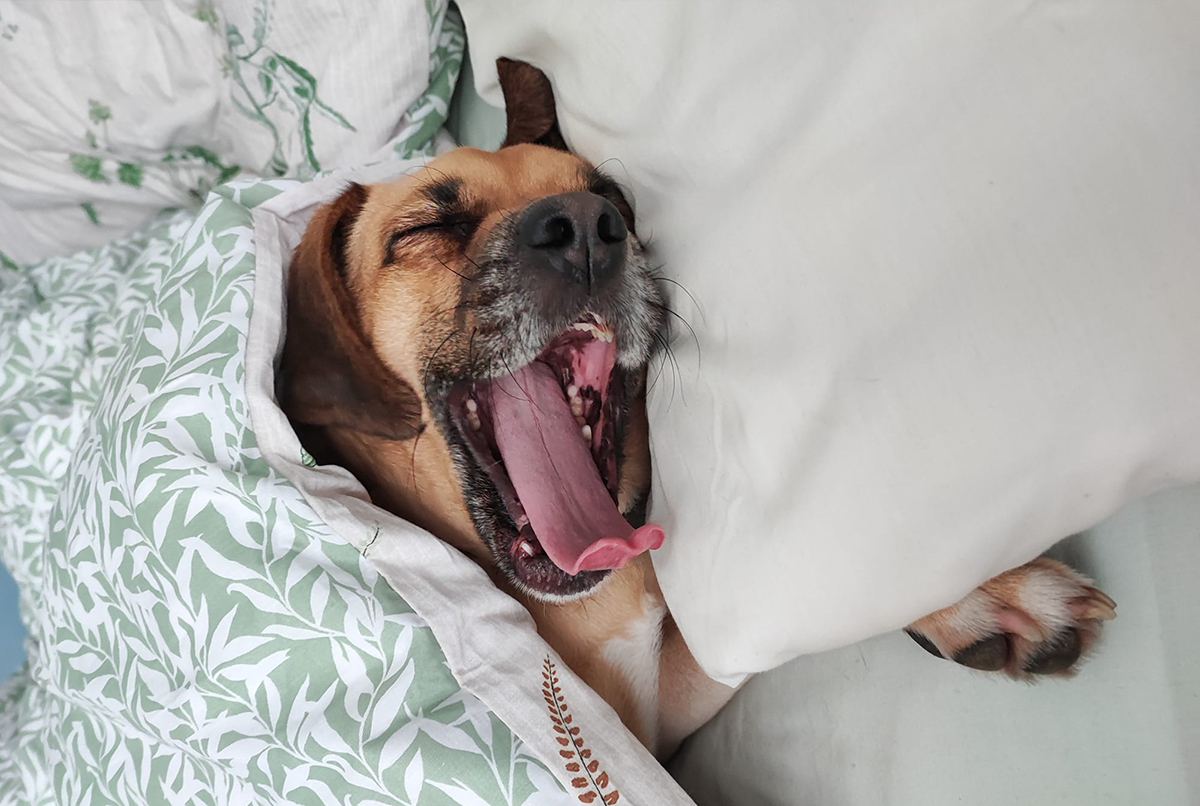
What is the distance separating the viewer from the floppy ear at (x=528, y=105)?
1.23 metres

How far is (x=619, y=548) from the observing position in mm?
964

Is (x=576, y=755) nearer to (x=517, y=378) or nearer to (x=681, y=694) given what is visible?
(x=681, y=694)

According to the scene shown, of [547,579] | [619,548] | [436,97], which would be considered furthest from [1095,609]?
[436,97]

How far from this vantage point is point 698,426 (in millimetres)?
889

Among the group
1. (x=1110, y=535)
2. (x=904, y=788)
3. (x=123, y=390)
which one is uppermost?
(x=1110, y=535)

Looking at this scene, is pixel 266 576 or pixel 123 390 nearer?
pixel 266 576

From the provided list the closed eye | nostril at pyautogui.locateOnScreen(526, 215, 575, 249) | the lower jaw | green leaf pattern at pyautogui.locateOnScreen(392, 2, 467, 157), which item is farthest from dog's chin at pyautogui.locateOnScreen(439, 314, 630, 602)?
green leaf pattern at pyautogui.locateOnScreen(392, 2, 467, 157)

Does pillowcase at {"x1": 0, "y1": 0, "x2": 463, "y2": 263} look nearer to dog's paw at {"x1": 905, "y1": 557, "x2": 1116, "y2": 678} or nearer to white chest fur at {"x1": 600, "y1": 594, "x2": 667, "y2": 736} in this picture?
white chest fur at {"x1": 600, "y1": 594, "x2": 667, "y2": 736}

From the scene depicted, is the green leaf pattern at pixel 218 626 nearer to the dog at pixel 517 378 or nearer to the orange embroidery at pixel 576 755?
the orange embroidery at pixel 576 755

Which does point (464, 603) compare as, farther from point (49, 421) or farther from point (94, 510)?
point (49, 421)

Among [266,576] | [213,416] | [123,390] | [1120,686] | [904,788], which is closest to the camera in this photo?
[1120,686]

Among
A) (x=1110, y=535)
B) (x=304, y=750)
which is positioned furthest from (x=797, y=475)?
(x=304, y=750)

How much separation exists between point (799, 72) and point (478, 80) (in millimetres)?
789

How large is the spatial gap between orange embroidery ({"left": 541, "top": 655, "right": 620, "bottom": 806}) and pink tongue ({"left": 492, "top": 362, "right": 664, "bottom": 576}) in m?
0.16
